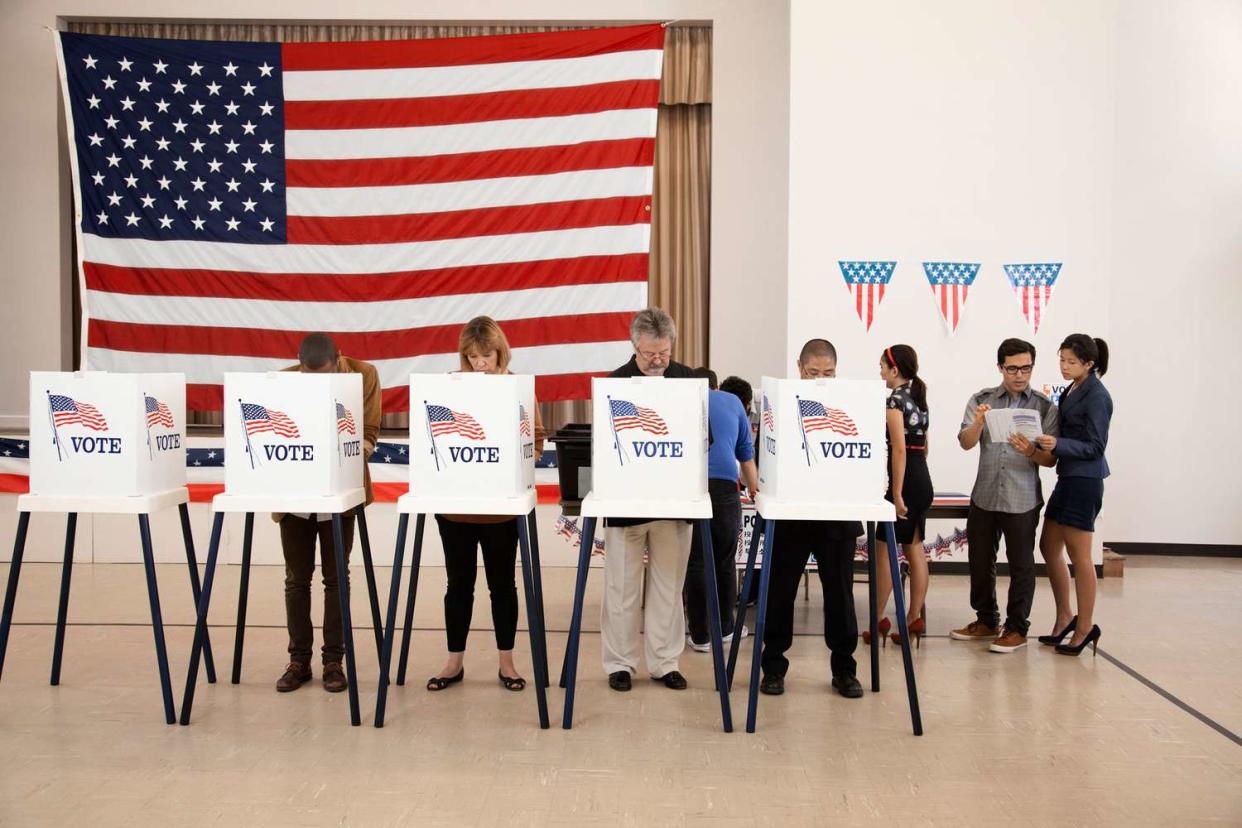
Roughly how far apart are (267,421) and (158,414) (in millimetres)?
476

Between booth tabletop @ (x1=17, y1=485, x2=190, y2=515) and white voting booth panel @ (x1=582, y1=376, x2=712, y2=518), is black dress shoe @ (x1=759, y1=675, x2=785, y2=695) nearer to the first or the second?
white voting booth panel @ (x1=582, y1=376, x2=712, y2=518)

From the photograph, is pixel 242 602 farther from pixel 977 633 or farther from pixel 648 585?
pixel 977 633

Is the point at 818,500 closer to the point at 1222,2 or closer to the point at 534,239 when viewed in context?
the point at 534,239

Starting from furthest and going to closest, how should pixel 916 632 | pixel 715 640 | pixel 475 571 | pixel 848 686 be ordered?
1. pixel 916 632
2. pixel 848 686
3. pixel 475 571
4. pixel 715 640

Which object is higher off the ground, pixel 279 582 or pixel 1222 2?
pixel 1222 2

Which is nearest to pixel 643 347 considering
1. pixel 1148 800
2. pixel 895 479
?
pixel 895 479

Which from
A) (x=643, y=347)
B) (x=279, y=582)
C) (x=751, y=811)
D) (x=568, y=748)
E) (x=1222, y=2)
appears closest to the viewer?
(x=751, y=811)

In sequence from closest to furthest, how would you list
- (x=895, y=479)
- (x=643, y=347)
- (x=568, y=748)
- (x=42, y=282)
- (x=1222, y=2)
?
1. (x=568, y=748)
2. (x=643, y=347)
3. (x=895, y=479)
4. (x=1222, y=2)
5. (x=42, y=282)

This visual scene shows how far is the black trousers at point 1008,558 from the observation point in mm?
4457

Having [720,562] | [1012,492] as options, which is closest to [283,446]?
[720,562]

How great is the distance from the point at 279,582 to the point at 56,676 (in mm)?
2028

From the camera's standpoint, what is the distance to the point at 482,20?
724 cm

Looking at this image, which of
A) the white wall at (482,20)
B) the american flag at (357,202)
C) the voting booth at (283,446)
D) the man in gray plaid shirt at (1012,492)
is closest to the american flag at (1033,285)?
the white wall at (482,20)

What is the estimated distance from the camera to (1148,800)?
289cm
